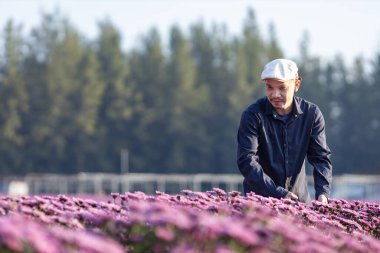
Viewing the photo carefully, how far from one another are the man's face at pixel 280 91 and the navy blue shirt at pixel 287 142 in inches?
7.9

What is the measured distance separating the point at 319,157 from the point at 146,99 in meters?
62.7

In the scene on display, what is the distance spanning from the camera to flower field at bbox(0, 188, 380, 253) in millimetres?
3666

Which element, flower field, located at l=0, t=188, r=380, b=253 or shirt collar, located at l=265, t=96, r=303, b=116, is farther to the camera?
shirt collar, located at l=265, t=96, r=303, b=116

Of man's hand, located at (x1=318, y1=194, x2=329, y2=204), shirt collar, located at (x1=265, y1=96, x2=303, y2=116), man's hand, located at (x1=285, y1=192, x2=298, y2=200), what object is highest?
shirt collar, located at (x1=265, y1=96, x2=303, y2=116)

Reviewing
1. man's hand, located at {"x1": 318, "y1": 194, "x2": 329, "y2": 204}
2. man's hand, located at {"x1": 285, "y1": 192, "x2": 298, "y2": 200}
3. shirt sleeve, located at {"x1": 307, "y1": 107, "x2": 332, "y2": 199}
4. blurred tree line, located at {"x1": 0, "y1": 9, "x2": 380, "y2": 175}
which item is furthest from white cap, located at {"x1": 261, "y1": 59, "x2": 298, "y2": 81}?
blurred tree line, located at {"x1": 0, "y1": 9, "x2": 380, "y2": 175}

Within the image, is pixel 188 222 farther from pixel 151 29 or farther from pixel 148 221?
pixel 151 29

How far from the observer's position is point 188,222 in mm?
4012

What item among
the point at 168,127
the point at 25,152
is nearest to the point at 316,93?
the point at 168,127

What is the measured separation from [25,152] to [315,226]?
6021 centimetres

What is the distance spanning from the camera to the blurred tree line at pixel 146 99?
6494 centimetres

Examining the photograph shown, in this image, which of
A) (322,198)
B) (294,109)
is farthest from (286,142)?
(322,198)

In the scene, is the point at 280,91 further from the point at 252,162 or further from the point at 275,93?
the point at 252,162

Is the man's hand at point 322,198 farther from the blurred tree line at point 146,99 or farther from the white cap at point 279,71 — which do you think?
the blurred tree line at point 146,99

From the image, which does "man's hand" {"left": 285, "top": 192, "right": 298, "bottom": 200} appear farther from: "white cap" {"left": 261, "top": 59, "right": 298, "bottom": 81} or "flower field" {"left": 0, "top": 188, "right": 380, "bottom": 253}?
"white cap" {"left": 261, "top": 59, "right": 298, "bottom": 81}
